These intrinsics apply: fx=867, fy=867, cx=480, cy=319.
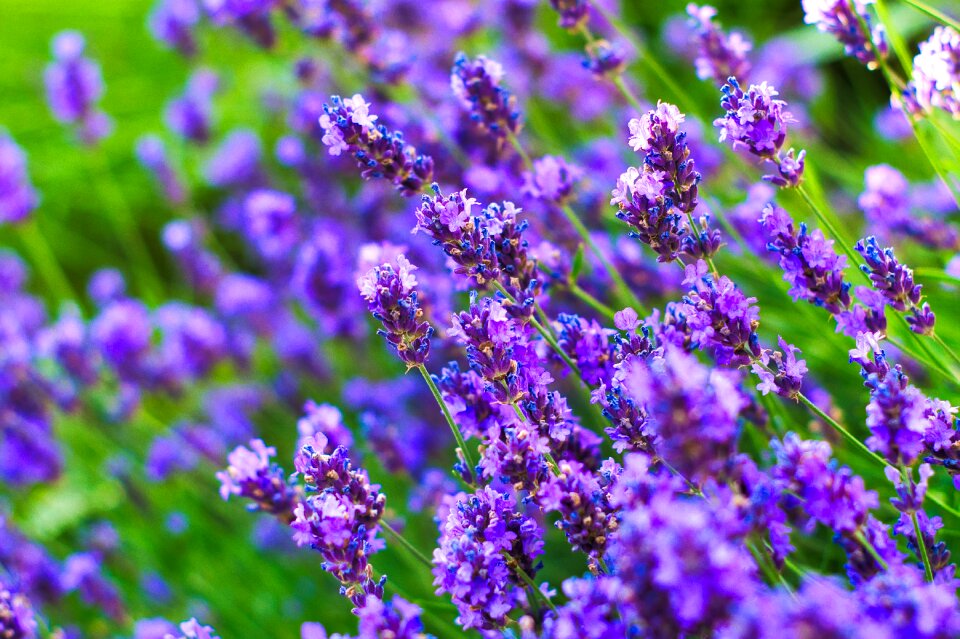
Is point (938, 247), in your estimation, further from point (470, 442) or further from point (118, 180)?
point (118, 180)

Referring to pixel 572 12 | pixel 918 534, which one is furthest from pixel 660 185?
pixel 572 12

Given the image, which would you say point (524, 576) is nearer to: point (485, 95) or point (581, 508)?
point (581, 508)

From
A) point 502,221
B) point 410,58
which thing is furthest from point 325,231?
point 502,221

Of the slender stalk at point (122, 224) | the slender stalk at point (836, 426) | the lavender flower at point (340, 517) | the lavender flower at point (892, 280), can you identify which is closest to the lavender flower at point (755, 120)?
the lavender flower at point (892, 280)

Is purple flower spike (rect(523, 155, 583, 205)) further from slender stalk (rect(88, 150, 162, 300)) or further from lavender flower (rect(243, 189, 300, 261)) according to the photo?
slender stalk (rect(88, 150, 162, 300))

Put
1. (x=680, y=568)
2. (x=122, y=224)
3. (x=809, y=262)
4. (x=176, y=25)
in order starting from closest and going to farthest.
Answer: (x=680, y=568) → (x=809, y=262) → (x=176, y=25) → (x=122, y=224)

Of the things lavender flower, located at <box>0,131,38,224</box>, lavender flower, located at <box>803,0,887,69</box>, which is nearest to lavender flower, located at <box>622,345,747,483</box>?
lavender flower, located at <box>803,0,887,69</box>
